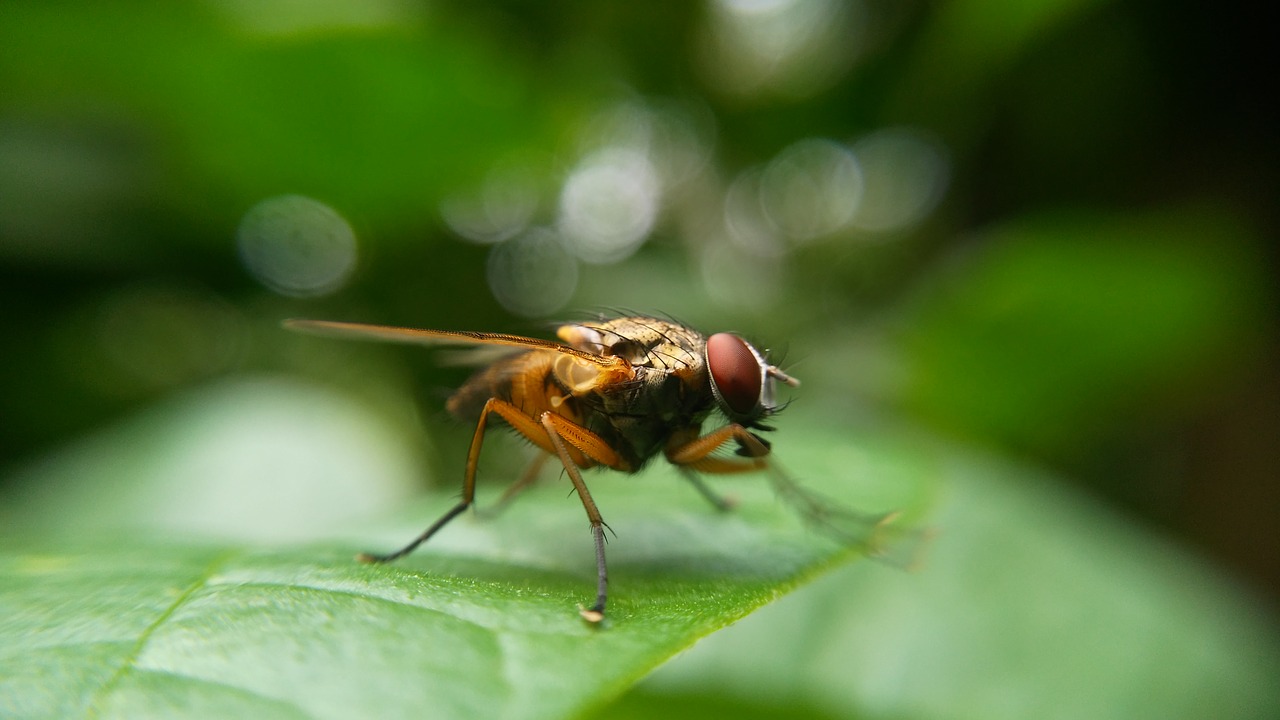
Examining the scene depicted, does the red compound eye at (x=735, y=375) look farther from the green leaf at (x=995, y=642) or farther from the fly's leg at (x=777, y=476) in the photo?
the green leaf at (x=995, y=642)

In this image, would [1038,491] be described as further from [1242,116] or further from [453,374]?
[453,374]

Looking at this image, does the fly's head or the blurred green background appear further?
the blurred green background

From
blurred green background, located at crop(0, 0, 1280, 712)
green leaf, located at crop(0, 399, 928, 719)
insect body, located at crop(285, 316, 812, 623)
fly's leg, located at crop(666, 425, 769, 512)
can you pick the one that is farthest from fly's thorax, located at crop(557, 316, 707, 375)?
blurred green background, located at crop(0, 0, 1280, 712)

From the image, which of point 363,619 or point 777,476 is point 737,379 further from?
point 363,619

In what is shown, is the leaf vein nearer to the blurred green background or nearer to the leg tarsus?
the leg tarsus

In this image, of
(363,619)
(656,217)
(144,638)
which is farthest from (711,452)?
(656,217)
